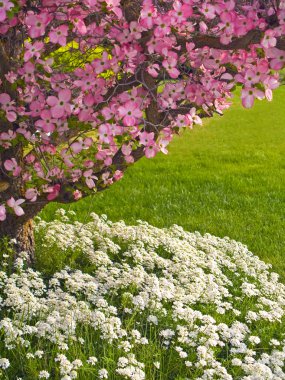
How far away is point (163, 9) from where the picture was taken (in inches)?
151

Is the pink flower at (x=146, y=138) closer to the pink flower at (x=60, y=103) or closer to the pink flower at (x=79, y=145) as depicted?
the pink flower at (x=79, y=145)

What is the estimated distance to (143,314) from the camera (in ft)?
14.6

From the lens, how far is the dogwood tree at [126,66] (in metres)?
3.10

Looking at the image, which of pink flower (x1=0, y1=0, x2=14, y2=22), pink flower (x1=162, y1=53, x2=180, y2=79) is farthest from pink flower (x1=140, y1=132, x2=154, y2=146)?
pink flower (x1=0, y1=0, x2=14, y2=22)

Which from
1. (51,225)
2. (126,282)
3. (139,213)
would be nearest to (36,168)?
(126,282)

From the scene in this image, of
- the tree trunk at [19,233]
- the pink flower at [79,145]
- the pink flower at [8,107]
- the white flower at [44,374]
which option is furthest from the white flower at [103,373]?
the tree trunk at [19,233]

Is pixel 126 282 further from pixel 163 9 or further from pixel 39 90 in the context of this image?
pixel 163 9

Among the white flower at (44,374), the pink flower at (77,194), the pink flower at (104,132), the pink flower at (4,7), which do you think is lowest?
the white flower at (44,374)

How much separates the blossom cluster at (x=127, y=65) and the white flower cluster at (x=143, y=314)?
75 cm

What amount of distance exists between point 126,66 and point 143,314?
1703 millimetres

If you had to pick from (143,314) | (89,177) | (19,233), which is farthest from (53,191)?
(143,314)

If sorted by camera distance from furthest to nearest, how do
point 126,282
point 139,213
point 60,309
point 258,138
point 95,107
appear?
1. point 258,138
2. point 139,213
3. point 126,282
4. point 60,309
5. point 95,107

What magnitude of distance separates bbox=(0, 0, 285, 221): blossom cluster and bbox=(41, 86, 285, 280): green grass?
66.8 inches

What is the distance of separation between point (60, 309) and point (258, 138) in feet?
31.5
